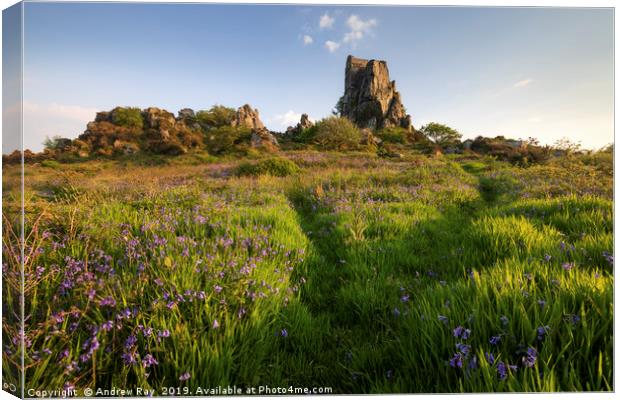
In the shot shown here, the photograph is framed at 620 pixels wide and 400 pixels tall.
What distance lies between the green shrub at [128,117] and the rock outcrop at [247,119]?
1.12 m

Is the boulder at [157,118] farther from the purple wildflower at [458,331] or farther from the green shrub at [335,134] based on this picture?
the purple wildflower at [458,331]

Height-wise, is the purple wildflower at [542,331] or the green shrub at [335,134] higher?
the green shrub at [335,134]

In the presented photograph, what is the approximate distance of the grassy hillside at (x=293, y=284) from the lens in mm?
2225

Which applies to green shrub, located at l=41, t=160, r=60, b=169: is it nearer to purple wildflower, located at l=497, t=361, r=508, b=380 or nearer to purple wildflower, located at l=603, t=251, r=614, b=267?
purple wildflower, located at l=497, t=361, r=508, b=380

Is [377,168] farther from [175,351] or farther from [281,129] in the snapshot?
[175,351]

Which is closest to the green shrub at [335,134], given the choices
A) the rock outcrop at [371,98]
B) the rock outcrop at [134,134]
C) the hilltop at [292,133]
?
the hilltop at [292,133]

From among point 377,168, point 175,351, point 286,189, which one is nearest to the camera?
point 175,351

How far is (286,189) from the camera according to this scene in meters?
5.33

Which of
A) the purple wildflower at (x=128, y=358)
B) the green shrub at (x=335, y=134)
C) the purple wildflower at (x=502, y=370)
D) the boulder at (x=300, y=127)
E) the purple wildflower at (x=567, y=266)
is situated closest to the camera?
the purple wildflower at (x=502, y=370)

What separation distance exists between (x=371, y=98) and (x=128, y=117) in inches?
127

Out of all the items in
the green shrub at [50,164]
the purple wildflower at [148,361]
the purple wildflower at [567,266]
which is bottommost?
the purple wildflower at [148,361]

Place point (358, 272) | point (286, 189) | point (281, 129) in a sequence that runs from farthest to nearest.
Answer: point (286, 189)
point (281, 129)
point (358, 272)

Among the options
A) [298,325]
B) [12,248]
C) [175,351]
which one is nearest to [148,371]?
[175,351]

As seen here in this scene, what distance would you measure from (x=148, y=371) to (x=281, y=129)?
3009mm
